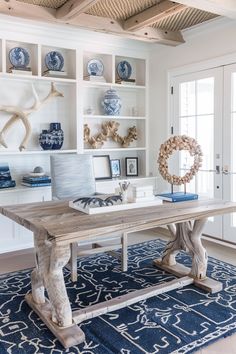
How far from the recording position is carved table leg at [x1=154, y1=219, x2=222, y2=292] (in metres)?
3.08

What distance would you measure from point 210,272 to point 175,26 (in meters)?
2.84

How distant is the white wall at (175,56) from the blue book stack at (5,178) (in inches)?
80.4

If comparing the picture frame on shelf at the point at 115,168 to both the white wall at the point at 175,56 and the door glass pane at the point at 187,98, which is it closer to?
the white wall at the point at 175,56

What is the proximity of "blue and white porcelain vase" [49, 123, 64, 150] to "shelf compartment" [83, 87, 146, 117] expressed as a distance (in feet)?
1.81

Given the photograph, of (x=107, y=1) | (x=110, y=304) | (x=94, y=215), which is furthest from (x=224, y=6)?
(x=110, y=304)

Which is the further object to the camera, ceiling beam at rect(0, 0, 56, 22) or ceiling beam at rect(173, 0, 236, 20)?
ceiling beam at rect(0, 0, 56, 22)

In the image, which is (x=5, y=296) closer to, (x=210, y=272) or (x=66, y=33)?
(x=210, y=272)

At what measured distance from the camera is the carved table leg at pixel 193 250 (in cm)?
308

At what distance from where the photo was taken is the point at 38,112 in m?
4.47

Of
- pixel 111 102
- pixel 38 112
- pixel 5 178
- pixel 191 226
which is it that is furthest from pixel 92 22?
pixel 191 226

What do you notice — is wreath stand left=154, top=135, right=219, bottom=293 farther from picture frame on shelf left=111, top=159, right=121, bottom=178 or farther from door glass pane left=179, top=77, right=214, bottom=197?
picture frame on shelf left=111, top=159, right=121, bottom=178

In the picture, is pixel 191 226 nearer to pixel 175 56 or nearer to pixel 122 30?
pixel 122 30

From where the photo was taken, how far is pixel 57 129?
4422 millimetres

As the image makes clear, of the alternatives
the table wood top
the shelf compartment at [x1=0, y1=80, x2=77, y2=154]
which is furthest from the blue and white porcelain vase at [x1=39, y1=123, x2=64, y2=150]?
the table wood top
